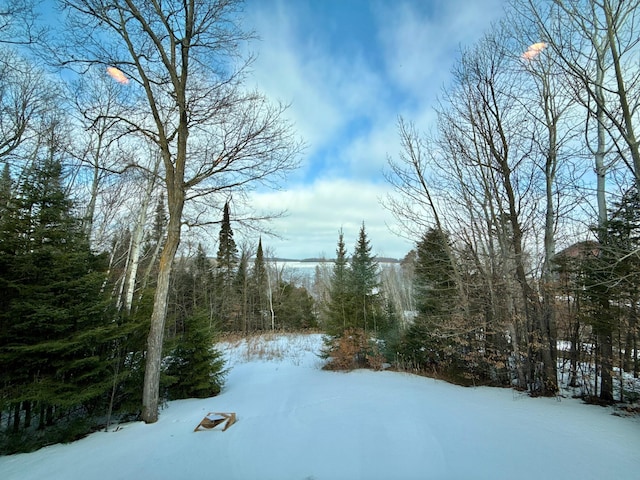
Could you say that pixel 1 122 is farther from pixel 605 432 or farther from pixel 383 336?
pixel 605 432

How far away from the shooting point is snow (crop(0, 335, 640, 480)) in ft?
10.4

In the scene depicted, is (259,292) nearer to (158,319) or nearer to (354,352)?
(354,352)

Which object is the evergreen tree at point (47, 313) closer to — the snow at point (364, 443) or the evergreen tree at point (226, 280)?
the snow at point (364, 443)

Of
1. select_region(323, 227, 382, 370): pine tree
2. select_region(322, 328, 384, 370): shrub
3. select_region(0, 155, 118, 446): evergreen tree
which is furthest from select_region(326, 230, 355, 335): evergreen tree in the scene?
select_region(0, 155, 118, 446): evergreen tree

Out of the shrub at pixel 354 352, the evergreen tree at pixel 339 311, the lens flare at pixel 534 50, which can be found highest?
the lens flare at pixel 534 50

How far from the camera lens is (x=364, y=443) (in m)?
3.81

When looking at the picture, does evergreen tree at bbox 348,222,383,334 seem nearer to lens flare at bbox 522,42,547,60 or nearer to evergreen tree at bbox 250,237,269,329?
lens flare at bbox 522,42,547,60

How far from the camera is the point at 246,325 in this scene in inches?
924

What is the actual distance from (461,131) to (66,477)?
9741mm

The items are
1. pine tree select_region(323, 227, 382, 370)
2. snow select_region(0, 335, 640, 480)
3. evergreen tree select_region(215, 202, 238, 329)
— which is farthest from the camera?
evergreen tree select_region(215, 202, 238, 329)

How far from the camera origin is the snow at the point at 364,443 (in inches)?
125

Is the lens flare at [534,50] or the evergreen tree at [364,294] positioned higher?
the lens flare at [534,50]

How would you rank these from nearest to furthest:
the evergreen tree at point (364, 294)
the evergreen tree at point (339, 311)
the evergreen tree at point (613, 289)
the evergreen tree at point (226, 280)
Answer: the evergreen tree at point (613, 289) < the evergreen tree at point (339, 311) < the evergreen tree at point (364, 294) < the evergreen tree at point (226, 280)

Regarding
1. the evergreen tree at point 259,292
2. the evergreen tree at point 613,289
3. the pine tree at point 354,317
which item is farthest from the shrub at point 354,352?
the evergreen tree at point 259,292
